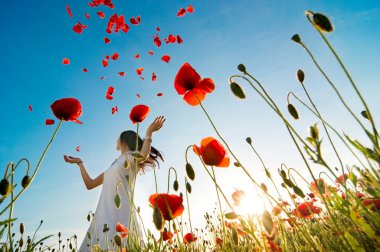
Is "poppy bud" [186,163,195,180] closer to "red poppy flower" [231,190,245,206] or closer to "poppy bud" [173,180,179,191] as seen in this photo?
"poppy bud" [173,180,179,191]

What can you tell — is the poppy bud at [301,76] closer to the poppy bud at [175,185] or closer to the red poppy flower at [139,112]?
the poppy bud at [175,185]

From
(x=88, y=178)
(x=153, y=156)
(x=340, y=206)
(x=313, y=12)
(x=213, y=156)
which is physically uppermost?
(x=153, y=156)

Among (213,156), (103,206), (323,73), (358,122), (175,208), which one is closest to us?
(358,122)

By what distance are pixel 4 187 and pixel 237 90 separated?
4.87 ft

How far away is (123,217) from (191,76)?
397 cm

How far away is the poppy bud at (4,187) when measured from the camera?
4.64ft

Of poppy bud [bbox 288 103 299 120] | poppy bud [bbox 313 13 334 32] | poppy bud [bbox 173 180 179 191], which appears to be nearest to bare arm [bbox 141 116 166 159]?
poppy bud [bbox 173 180 179 191]

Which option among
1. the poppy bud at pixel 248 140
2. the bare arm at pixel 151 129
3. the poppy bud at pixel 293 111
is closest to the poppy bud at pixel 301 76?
the poppy bud at pixel 293 111

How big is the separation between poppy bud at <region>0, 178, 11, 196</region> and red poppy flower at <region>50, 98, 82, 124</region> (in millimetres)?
864

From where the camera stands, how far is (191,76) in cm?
217

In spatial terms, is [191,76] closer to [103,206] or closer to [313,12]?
[313,12]

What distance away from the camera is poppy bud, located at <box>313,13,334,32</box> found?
1303mm

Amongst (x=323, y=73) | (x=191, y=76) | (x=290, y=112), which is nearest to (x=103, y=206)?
(x=191, y=76)

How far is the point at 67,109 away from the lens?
221 centimetres
